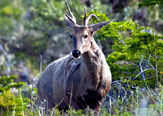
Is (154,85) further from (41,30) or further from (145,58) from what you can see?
(41,30)

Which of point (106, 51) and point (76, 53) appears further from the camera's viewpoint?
point (106, 51)

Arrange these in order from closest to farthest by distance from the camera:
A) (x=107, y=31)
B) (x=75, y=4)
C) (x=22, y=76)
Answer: (x=107, y=31) < (x=75, y=4) < (x=22, y=76)

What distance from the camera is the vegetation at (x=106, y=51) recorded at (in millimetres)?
8359

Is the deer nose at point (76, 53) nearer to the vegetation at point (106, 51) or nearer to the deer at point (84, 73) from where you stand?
the deer at point (84, 73)

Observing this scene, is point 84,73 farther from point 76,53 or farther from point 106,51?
point 106,51

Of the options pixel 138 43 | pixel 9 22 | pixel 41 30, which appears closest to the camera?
pixel 138 43

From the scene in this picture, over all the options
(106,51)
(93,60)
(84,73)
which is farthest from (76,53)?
(106,51)

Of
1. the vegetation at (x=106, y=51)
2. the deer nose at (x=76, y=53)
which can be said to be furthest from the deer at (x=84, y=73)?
the vegetation at (x=106, y=51)

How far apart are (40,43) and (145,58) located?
9.84m

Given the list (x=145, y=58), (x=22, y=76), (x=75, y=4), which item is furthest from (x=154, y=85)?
(x=22, y=76)

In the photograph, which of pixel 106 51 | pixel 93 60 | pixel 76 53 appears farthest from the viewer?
pixel 106 51

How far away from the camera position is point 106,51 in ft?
47.8

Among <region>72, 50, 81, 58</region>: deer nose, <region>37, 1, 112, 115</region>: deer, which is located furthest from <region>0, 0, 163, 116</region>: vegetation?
<region>72, 50, 81, 58</region>: deer nose

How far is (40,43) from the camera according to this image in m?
19.2
